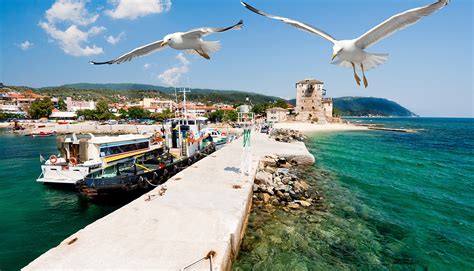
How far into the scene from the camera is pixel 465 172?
59.7ft

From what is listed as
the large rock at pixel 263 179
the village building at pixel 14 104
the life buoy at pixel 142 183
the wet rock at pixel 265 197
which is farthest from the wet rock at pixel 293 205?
the village building at pixel 14 104

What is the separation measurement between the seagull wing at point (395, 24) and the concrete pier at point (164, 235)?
17.0ft

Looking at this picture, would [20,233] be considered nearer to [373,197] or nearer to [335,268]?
[335,268]

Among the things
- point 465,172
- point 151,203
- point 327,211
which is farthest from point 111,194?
point 465,172

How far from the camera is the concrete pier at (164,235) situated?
4406 mm

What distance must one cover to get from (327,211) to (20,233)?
437 inches

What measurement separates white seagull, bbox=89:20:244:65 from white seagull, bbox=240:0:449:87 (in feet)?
3.50

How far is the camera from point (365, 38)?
5.56 meters

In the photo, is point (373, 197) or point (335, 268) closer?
point (335, 268)

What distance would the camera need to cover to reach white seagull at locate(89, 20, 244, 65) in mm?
5758

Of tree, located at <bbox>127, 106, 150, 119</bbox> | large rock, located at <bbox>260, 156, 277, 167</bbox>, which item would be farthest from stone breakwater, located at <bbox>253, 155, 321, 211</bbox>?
tree, located at <bbox>127, 106, 150, 119</bbox>

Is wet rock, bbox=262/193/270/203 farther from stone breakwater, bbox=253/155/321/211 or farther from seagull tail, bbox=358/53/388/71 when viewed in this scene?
seagull tail, bbox=358/53/388/71

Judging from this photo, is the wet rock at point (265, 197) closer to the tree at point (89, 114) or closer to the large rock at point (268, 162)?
the large rock at point (268, 162)

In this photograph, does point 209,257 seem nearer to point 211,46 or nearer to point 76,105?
point 211,46
